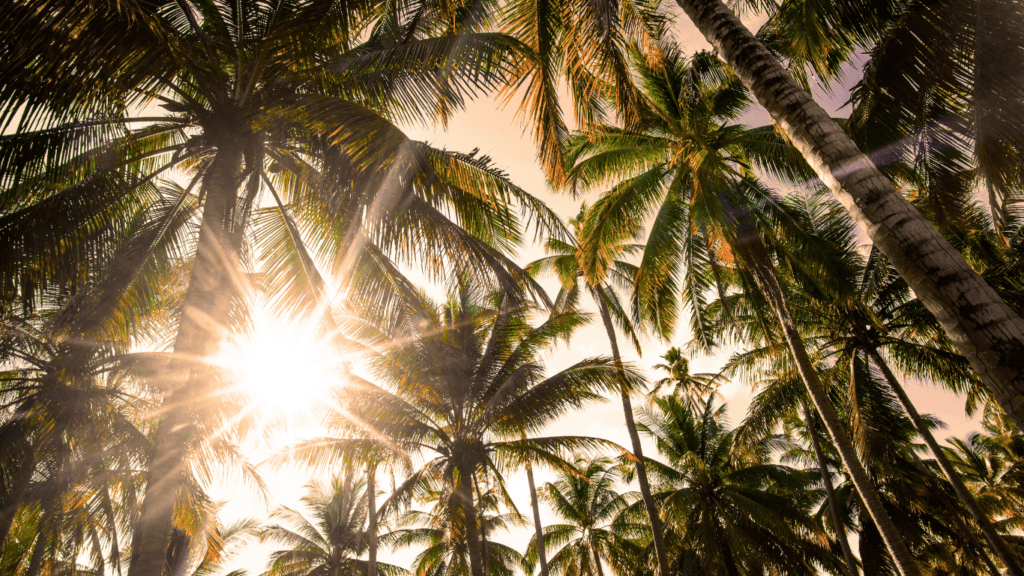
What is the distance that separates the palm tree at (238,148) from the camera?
4.24m

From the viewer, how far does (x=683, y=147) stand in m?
8.13

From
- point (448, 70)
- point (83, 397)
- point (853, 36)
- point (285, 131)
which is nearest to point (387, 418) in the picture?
point (83, 397)

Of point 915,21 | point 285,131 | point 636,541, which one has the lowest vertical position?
point 636,541

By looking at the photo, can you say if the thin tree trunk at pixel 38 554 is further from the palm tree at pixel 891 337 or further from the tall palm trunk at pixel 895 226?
the palm tree at pixel 891 337

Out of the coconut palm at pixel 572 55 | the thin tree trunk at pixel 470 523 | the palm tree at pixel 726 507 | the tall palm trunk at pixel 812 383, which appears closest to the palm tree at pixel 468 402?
the thin tree trunk at pixel 470 523

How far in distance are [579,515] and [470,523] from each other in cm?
1261

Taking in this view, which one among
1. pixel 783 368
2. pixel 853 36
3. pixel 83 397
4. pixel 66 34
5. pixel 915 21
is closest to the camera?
pixel 66 34

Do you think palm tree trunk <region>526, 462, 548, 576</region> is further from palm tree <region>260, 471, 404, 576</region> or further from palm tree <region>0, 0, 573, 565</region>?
palm tree <region>0, 0, 573, 565</region>

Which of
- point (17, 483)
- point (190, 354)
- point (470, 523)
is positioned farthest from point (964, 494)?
point (17, 483)

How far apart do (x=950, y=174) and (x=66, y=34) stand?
8915 millimetres

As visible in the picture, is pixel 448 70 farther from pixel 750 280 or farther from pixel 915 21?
pixel 750 280

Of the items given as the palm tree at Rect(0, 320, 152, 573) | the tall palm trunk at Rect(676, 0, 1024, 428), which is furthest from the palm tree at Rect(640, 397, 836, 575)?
the palm tree at Rect(0, 320, 152, 573)

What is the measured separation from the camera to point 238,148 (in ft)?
17.7

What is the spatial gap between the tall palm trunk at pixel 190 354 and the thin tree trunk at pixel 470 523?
6.33 meters
